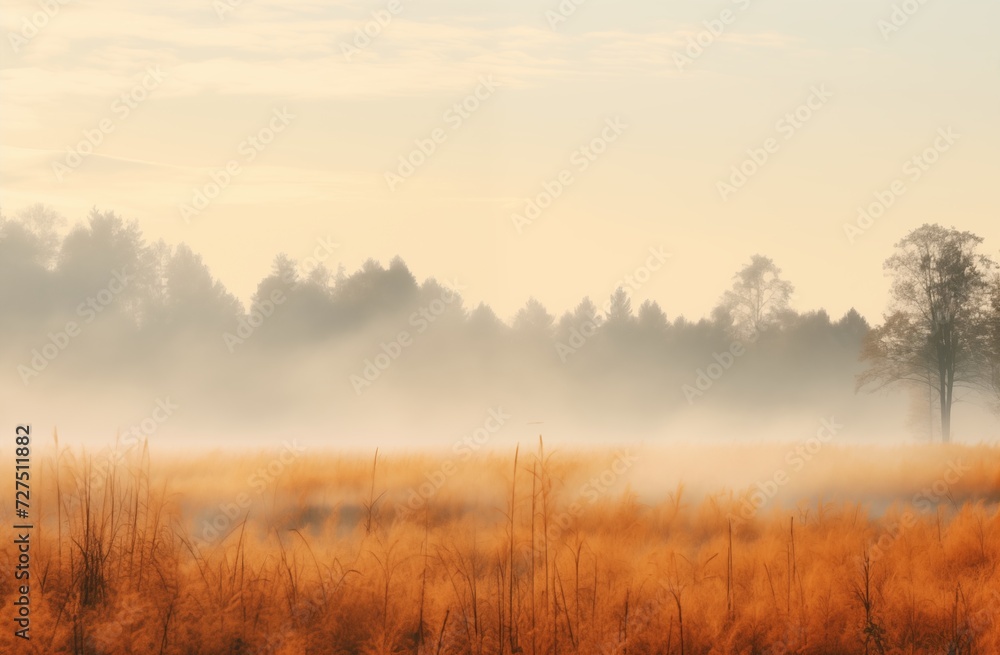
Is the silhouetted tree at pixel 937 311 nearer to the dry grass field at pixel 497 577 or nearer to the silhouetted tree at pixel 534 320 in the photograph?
the dry grass field at pixel 497 577

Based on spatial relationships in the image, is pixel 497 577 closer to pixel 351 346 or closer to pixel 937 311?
pixel 937 311

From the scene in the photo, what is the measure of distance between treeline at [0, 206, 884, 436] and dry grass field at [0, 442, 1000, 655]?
4108 centimetres

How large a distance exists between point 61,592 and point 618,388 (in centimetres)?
5930

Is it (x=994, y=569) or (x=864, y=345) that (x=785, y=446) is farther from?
(x=864, y=345)

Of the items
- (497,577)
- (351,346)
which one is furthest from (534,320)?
(497,577)

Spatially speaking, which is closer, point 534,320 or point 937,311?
point 937,311

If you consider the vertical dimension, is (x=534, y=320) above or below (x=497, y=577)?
above

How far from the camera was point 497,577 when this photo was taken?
783 centimetres

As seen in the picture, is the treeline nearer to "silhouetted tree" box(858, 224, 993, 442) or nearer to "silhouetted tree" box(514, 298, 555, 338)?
"silhouetted tree" box(514, 298, 555, 338)

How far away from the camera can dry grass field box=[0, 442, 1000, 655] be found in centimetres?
729

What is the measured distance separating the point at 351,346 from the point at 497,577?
163ft

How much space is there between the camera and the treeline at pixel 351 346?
1991 inches

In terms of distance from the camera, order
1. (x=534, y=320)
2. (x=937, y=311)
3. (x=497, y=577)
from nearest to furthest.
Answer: (x=497, y=577)
(x=937, y=311)
(x=534, y=320)

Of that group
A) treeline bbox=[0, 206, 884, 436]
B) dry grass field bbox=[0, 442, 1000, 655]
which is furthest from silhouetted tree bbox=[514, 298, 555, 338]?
dry grass field bbox=[0, 442, 1000, 655]
